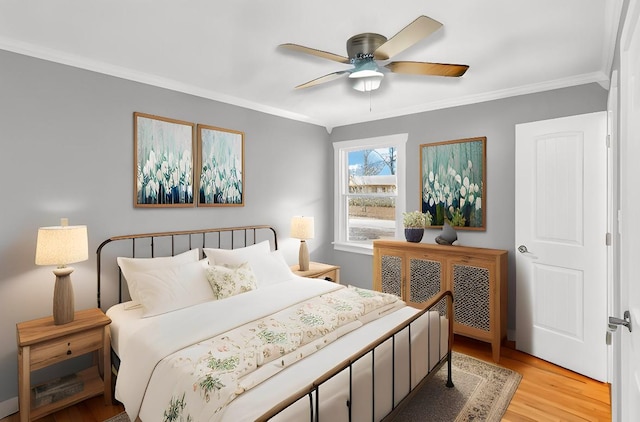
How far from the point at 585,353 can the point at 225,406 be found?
2.98 metres

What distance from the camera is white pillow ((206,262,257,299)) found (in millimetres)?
2783

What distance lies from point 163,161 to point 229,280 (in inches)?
52.3

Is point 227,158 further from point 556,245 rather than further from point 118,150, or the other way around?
point 556,245

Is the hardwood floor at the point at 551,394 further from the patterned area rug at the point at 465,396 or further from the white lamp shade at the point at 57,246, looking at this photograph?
the white lamp shade at the point at 57,246

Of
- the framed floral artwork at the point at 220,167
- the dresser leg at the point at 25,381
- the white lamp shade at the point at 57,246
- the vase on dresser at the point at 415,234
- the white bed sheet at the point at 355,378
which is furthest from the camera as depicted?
the vase on dresser at the point at 415,234

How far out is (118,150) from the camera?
9.59ft

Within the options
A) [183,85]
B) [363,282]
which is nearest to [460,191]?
[363,282]

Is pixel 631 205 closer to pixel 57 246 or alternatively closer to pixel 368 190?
pixel 57 246

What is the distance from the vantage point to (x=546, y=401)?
8.13 ft

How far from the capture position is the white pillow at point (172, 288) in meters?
2.50

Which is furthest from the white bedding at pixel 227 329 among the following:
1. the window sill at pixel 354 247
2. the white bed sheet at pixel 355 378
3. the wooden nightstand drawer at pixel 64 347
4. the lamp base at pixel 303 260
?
the window sill at pixel 354 247

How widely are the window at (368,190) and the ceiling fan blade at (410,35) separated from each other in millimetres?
2274

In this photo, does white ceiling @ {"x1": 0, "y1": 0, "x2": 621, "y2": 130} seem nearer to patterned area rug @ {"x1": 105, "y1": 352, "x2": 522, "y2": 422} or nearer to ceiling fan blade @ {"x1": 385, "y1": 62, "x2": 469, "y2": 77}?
ceiling fan blade @ {"x1": 385, "y1": 62, "x2": 469, "y2": 77}

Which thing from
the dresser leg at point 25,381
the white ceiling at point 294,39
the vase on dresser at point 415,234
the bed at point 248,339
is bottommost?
the dresser leg at point 25,381
